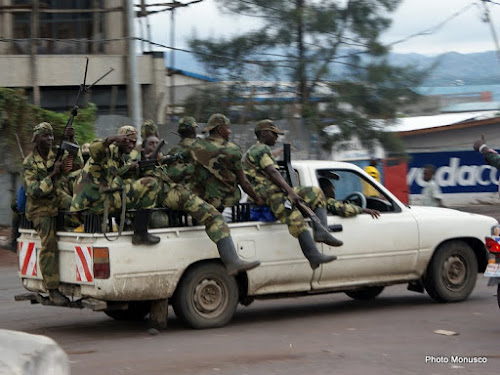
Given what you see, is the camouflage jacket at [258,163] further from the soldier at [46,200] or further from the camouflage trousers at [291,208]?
the soldier at [46,200]

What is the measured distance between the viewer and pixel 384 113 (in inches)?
757

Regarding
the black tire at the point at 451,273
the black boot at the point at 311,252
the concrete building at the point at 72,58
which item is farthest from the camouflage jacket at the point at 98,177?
the concrete building at the point at 72,58

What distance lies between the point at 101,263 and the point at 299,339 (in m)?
1.92

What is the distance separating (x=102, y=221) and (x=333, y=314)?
286cm

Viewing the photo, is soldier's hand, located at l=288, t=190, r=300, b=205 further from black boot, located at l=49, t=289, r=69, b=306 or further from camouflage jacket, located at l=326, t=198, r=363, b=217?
black boot, located at l=49, t=289, r=69, b=306

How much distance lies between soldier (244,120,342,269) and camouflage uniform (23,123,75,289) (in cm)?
192

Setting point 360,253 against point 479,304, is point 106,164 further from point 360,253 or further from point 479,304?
point 479,304

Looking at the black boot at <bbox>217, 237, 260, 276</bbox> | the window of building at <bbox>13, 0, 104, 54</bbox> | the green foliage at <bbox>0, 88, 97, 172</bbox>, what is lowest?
the black boot at <bbox>217, 237, 260, 276</bbox>

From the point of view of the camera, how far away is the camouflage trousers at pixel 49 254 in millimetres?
8914

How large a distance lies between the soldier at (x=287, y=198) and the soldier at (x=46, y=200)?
191 centimetres

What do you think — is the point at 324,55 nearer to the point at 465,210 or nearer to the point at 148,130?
the point at 465,210

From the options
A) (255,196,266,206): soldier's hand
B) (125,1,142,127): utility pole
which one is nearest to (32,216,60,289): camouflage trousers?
(255,196,266,206): soldier's hand

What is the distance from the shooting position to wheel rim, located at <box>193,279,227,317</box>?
9000mm

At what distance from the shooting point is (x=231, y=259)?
8711 millimetres
